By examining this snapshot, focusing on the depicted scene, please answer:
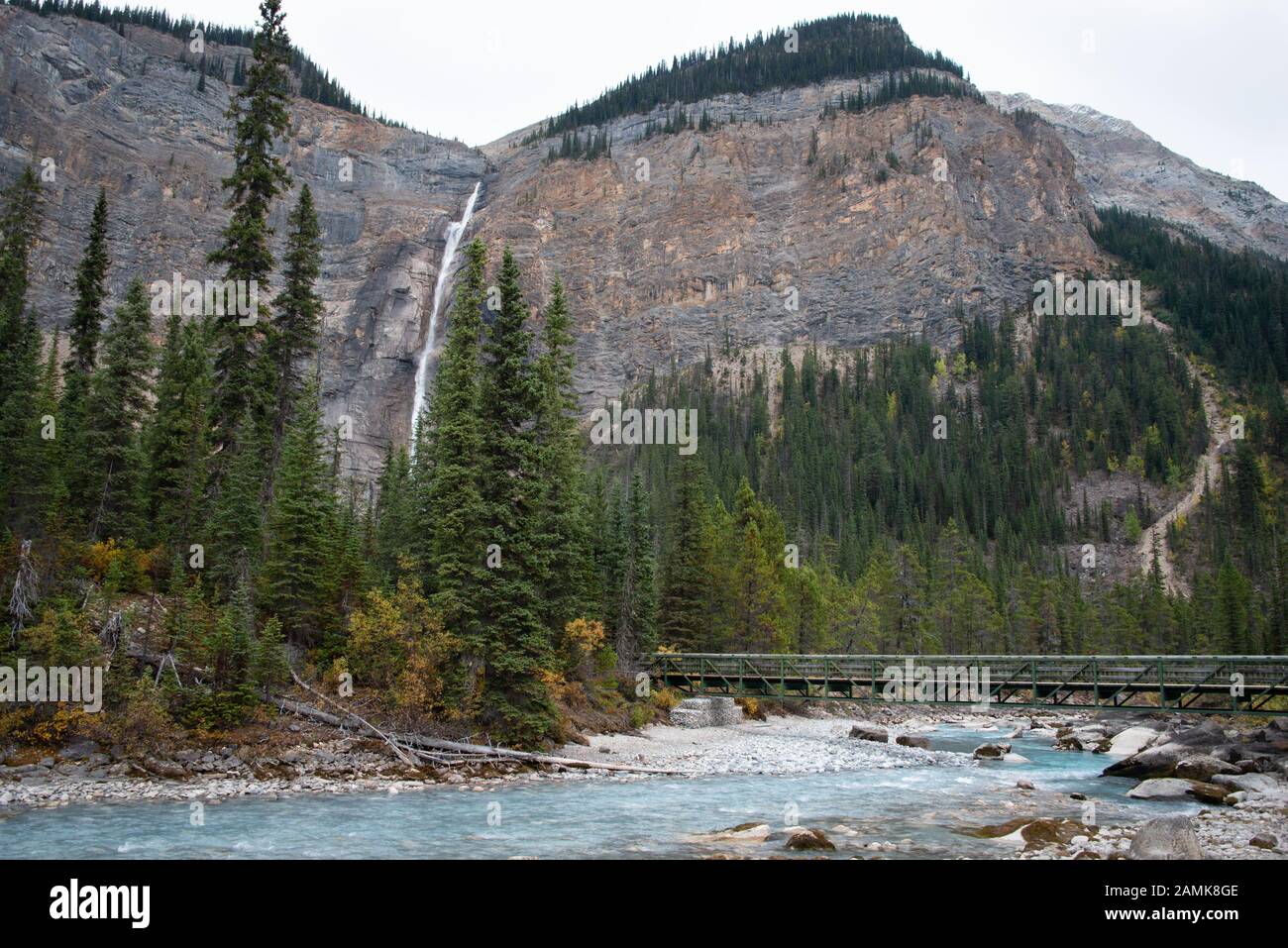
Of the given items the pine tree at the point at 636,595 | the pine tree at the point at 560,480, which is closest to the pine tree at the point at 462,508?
the pine tree at the point at 560,480

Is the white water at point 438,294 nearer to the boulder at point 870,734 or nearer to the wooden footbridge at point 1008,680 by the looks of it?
the wooden footbridge at point 1008,680

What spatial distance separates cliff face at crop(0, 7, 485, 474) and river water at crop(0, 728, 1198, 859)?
118 metres

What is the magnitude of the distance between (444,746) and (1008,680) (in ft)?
67.4

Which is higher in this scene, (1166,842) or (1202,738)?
(1166,842)

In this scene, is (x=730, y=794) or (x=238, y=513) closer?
(x=730, y=794)

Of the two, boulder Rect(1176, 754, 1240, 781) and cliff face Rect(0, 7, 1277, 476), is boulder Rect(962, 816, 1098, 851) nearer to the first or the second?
boulder Rect(1176, 754, 1240, 781)

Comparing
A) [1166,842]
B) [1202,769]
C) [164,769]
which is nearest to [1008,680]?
[1202,769]

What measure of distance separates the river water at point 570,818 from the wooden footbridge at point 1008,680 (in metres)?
4.07

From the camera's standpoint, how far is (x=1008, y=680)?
3123 cm

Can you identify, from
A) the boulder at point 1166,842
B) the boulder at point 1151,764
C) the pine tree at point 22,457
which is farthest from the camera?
the pine tree at point 22,457

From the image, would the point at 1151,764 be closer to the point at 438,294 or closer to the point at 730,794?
the point at 730,794

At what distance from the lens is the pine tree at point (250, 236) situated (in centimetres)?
2955
